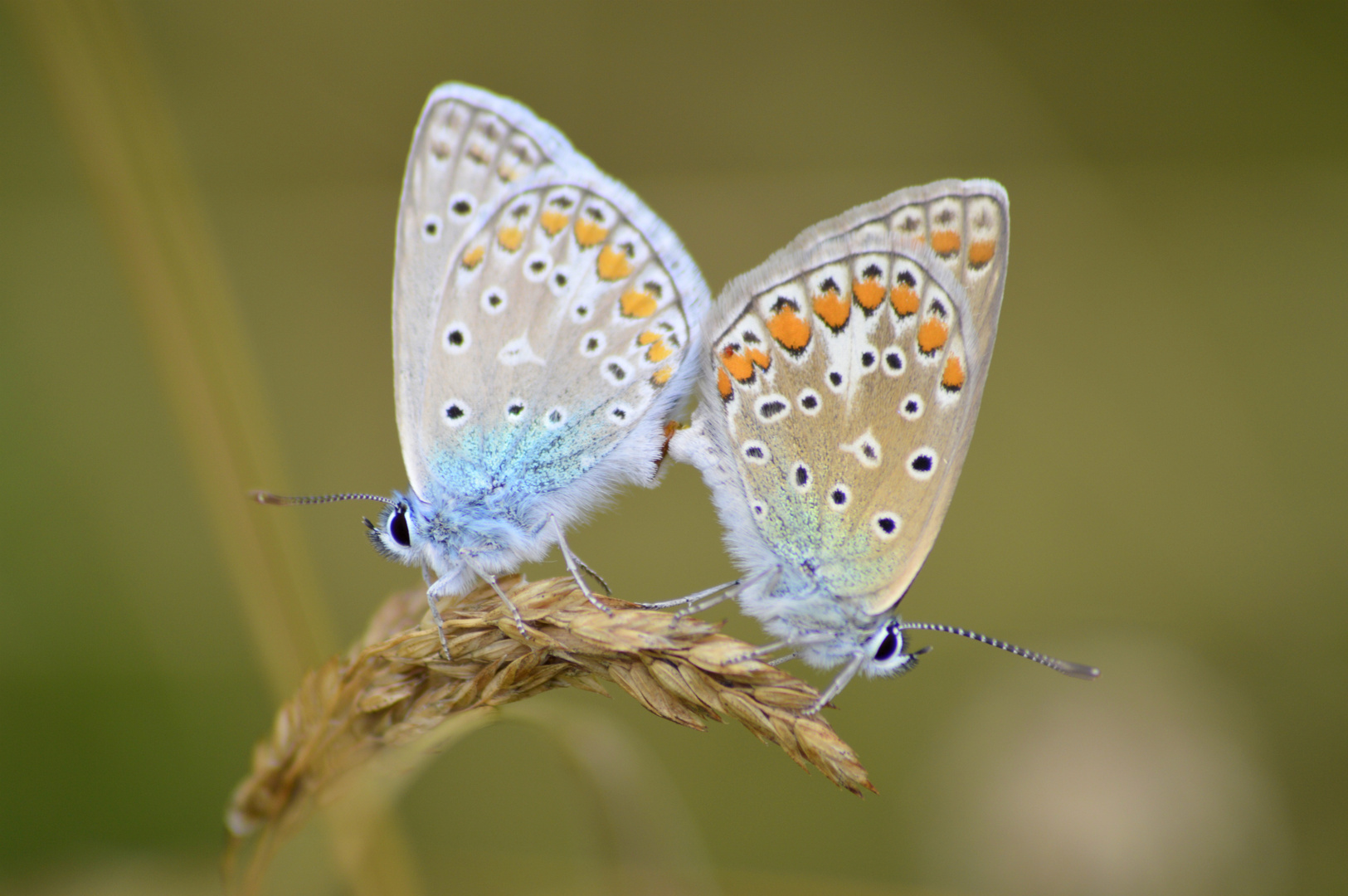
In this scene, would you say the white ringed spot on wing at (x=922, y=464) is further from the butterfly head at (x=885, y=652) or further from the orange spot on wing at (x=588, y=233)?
the orange spot on wing at (x=588, y=233)

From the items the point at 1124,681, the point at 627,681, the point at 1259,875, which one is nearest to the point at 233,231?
the point at 627,681

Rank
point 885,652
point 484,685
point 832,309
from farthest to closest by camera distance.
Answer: point 832,309 → point 885,652 → point 484,685

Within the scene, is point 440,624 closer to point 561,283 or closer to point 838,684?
point 838,684

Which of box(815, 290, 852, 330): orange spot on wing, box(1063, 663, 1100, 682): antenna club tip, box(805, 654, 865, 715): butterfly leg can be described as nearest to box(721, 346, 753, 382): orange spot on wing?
box(815, 290, 852, 330): orange spot on wing

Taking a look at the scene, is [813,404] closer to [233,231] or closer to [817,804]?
[817,804]

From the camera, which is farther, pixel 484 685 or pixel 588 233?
pixel 588 233

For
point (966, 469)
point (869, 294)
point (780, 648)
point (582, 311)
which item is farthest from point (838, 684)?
point (966, 469)
